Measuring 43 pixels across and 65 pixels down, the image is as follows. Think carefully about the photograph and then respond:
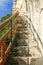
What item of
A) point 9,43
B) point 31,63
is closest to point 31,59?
point 31,63

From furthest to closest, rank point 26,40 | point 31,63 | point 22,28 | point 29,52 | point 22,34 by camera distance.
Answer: point 22,28 → point 22,34 → point 26,40 → point 29,52 → point 31,63

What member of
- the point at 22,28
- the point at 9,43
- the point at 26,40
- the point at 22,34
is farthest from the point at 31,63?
the point at 22,28

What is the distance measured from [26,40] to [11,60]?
7.84ft

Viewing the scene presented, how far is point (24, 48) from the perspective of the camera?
782cm

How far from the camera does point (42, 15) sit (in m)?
7.13

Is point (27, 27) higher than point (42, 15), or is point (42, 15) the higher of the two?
point (42, 15)

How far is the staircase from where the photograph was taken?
672cm

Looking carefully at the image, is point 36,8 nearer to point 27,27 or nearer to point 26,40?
point 26,40

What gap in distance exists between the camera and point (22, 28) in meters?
10.7

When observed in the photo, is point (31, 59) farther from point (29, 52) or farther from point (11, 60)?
point (29, 52)

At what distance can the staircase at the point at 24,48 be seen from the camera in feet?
22.1

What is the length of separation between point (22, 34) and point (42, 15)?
264 cm

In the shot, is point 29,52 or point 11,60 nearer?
point 11,60

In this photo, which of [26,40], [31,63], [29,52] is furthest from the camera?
[26,40]
